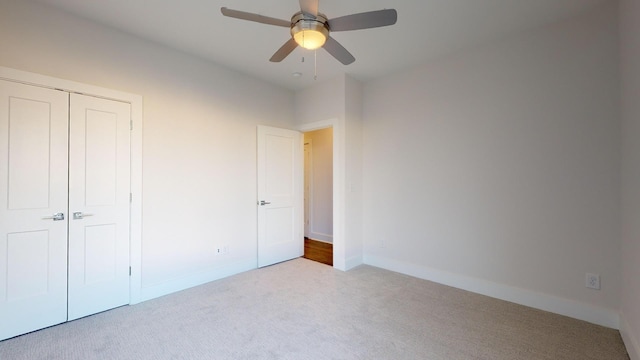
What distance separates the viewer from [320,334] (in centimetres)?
229

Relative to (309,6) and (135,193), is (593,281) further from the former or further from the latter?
(135,193)

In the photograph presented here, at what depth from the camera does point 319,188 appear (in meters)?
6.00

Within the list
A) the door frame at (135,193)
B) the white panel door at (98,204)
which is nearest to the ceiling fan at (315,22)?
the door frame at (135,193)

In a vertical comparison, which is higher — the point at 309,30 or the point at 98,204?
the point at 309,30

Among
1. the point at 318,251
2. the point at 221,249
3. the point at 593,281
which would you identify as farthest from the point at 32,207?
the point at 593,281

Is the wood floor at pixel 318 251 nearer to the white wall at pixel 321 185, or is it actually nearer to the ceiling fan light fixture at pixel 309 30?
the white wall at pixel 321 185

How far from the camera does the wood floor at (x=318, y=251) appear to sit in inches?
176

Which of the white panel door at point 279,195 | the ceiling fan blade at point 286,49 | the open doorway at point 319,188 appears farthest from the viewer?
the open doorway at point 319,188

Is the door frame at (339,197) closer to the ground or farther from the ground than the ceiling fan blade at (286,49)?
closer to the ground

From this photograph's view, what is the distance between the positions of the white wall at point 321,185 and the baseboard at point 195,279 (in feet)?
7.07

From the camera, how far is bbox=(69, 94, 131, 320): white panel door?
2.54m

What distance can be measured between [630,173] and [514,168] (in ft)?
2.86

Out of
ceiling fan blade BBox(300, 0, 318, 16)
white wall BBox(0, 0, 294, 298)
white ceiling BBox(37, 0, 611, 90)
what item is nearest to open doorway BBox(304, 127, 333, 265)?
white wall BBox(0, 0, 294, 298)

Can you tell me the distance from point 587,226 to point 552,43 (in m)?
1.77
